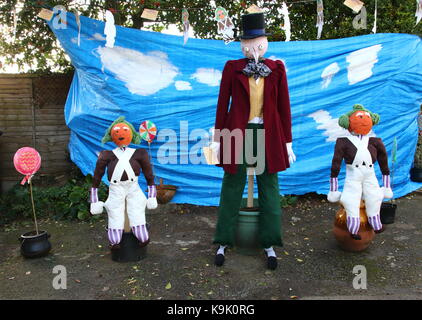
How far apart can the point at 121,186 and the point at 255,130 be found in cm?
135

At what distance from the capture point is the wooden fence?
224 inches

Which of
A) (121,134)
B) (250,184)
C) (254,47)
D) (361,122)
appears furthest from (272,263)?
(254,47)

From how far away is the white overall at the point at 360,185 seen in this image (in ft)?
11.1

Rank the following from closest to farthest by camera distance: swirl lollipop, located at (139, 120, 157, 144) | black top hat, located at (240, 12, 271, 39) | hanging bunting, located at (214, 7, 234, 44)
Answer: black top hat, located at (240, 12, 271, 39) → hanging bunting, located at (214, 7, 234, 44) → swirl lollipop, located at (139, 120, 157, 144)

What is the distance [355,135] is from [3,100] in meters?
5.32

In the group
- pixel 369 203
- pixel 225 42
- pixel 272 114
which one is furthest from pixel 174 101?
pixel 369 203

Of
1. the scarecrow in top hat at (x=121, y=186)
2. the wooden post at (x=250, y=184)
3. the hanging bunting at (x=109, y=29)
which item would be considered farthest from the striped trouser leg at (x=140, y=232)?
the hanging bunting at (x=109, y=29)

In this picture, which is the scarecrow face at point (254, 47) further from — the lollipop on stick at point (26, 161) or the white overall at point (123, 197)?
the lollipop on stick at point (26, 161)

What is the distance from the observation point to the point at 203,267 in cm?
333

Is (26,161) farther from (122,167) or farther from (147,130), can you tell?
(147,130)

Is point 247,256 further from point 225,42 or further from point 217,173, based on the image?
point 225,42

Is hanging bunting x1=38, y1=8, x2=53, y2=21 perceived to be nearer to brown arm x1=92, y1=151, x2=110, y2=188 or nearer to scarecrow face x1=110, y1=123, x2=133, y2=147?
scarecrow face x1=110, y1=123, x2=133, y2=147

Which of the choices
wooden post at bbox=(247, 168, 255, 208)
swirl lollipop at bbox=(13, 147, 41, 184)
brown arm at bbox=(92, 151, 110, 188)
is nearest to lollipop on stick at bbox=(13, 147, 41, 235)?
swirl lollipop at bbox=(13, 147, 41, 184)

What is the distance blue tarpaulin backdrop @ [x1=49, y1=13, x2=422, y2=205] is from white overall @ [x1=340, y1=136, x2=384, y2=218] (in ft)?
5.81
